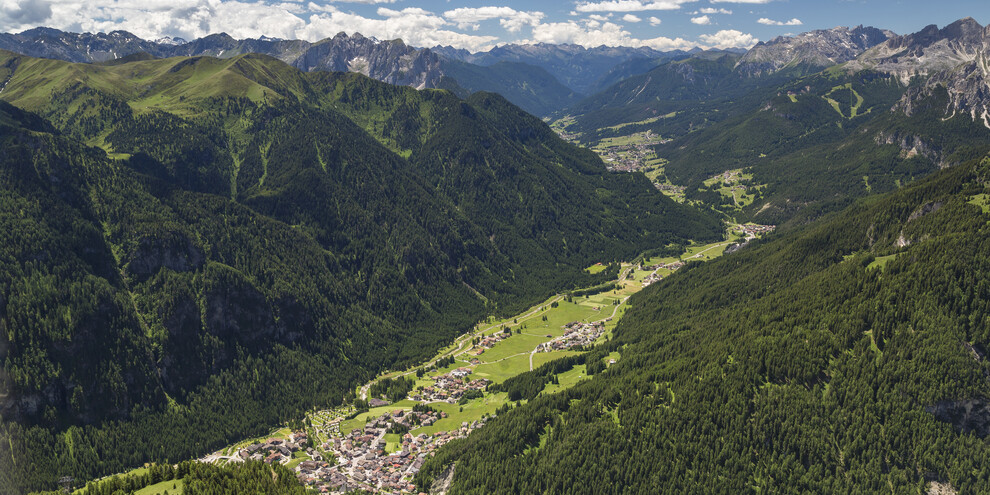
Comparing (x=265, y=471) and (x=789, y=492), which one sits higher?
(x=265, y=471)

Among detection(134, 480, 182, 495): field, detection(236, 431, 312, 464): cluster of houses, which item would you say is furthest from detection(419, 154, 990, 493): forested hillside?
detection(134, 480, 182, 495): field

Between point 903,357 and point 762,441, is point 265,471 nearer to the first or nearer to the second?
point 762,441

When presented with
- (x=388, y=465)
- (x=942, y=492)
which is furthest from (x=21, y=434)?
(x=942, y=492)

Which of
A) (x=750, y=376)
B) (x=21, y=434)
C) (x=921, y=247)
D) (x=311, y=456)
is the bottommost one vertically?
(x=311, y=456)

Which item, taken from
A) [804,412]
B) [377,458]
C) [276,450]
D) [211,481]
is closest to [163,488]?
[211,481]

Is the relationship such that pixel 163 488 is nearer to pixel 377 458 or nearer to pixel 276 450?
pixel 276 450

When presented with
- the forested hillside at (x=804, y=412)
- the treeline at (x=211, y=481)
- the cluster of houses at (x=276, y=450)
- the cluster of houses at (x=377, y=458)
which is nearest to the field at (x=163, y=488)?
the treeline at (x=211, y=481)

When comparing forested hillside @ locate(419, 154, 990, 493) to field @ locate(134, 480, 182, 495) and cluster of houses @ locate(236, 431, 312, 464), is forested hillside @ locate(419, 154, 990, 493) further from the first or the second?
field @ locate(134, 480, 182, 495)

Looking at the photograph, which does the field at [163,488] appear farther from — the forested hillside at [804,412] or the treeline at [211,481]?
the forested hillside at [804,412]
